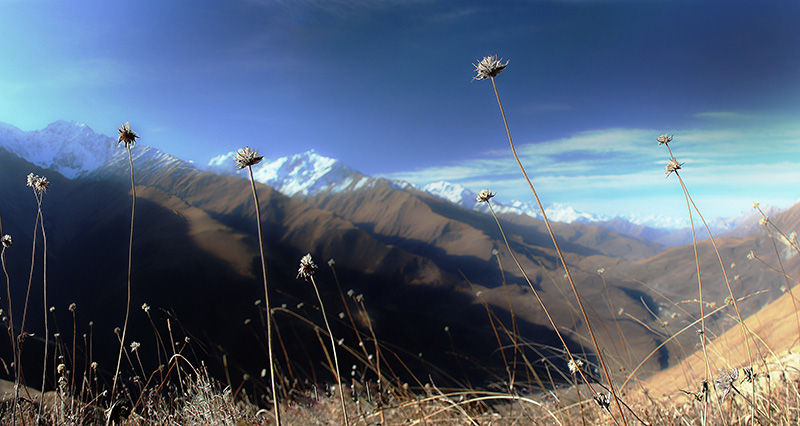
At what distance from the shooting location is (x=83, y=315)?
62.3 meters

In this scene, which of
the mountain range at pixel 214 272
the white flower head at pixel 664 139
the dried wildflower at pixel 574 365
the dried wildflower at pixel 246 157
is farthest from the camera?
the mountain range at pixel 214 272

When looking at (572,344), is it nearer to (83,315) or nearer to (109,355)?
(109,355)

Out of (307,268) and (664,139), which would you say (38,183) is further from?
(664,139)

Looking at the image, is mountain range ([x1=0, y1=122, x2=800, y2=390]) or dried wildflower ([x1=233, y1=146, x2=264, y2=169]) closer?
dried wildflower ([x1=233, y1=146, x2=264, y2=169])

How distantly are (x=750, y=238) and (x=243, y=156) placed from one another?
25272cm

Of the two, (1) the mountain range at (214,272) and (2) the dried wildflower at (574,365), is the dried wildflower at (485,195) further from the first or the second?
(1) the mountain range at (214,272)

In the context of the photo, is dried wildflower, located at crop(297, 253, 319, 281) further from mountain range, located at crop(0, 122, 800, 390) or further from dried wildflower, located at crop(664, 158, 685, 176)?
mountain range, located at crop(0, 122, 800, 390)

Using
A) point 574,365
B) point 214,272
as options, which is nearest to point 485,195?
point 574,365

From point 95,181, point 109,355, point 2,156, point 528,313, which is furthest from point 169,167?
point 528,313

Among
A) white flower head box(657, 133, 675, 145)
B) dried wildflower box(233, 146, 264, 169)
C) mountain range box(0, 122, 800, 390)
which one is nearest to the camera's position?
dried wildflower box(233, 146, 264, 169)

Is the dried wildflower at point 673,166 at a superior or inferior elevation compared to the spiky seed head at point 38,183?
inferior

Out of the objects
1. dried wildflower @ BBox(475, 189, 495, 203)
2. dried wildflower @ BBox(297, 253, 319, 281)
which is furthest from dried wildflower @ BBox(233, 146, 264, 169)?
dried wildflower @ BBox(475, 189, 495, 203)

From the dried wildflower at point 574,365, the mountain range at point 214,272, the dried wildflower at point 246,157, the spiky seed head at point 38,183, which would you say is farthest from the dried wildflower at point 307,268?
the mountain range at point 214,272

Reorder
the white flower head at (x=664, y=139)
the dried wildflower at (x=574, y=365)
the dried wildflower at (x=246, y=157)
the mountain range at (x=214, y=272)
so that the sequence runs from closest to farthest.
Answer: the dried wildflower at (x=246, y=157), the dried wildflower at (x=574, y=365), the white flower head at (x=664, y=139), the mountain range at (x=214, y=272)
